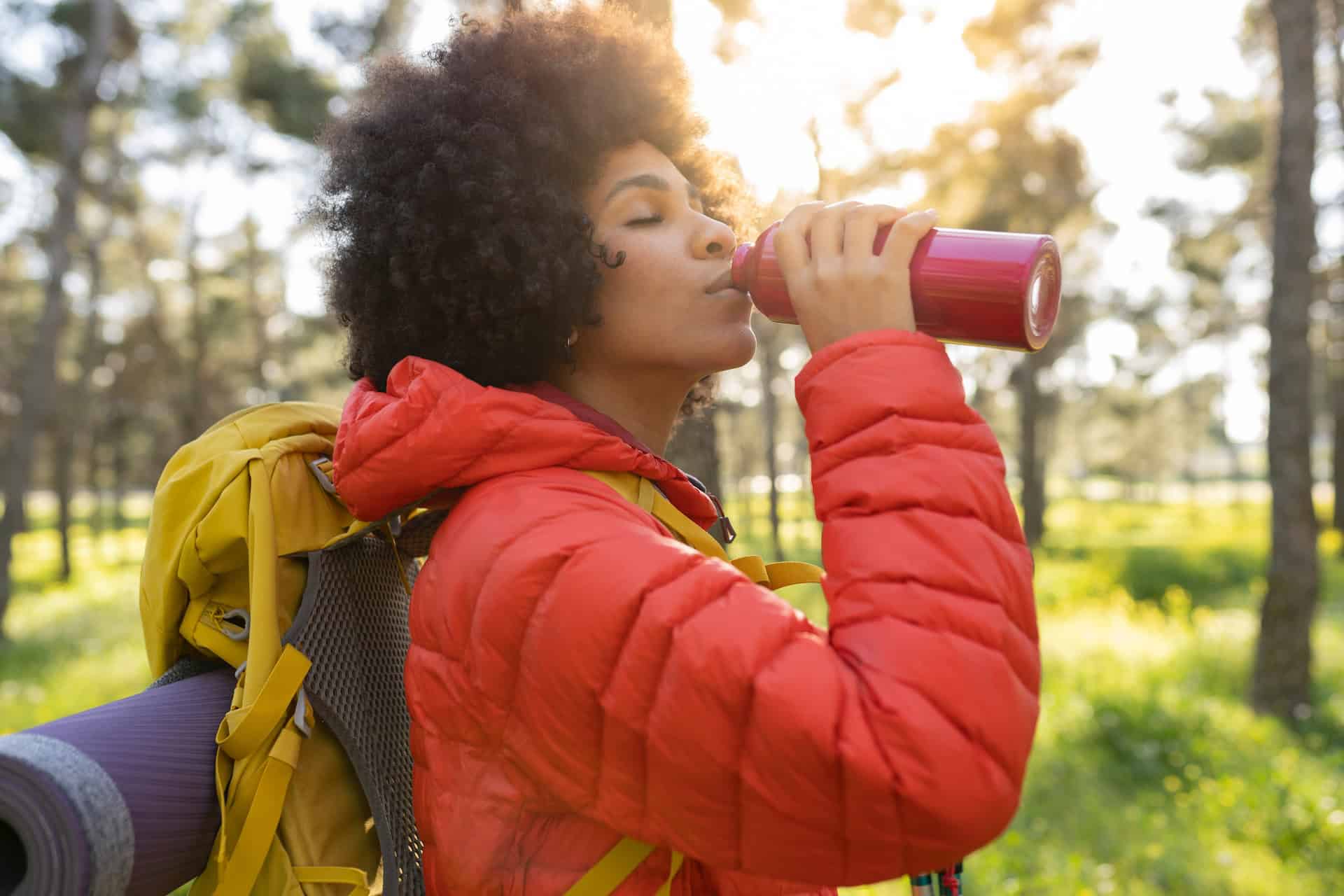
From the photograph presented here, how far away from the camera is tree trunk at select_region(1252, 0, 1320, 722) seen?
6141 mm

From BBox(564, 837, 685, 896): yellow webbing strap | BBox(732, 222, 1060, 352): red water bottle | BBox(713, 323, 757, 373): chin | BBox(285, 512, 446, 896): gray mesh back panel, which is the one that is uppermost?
BBox(732, 222, 1060, 352): red water bottle

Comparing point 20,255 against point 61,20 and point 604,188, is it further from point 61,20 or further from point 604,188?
point 604,188

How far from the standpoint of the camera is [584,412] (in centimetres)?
145

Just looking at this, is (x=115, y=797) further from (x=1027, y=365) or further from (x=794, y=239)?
(x=1027, y=365)

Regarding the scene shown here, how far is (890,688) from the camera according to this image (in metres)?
0.98

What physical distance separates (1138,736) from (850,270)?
5924mm

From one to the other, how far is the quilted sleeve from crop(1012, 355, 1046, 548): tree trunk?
16001mm

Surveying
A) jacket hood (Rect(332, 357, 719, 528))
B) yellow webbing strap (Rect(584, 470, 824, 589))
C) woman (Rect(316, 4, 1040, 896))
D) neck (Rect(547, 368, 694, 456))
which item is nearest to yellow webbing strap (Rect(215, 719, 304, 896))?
woman (Rect(316, 4, 1040, 896))

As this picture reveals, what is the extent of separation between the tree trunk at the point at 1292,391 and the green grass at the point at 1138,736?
398 millimetres

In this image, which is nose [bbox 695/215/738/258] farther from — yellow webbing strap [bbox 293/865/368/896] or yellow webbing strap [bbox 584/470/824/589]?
yellow webbing strap [bbox 293/865/368/896]

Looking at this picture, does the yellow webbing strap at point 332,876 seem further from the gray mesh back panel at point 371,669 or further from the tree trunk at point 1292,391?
the tree trunk at point 1292,391

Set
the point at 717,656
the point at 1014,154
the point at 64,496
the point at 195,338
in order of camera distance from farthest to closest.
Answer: the point at 195,338, the point at 64,496, the point at 1014,154, the point at 717,656

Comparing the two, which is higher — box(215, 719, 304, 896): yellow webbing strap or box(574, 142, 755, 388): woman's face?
box(574, 142, 755, 388): woman's face

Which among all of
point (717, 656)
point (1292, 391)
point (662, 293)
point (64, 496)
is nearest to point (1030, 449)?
point (1292, 391)
